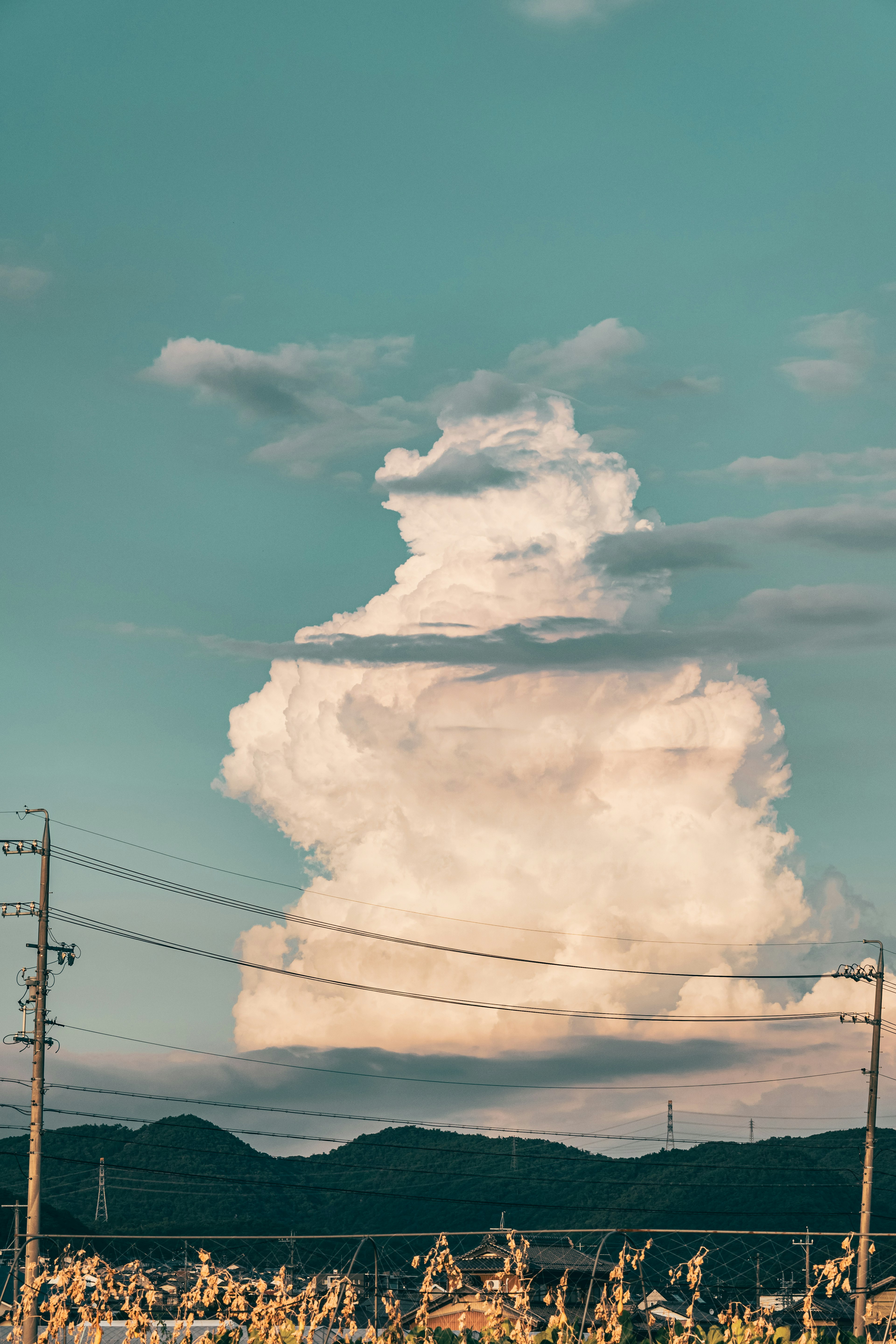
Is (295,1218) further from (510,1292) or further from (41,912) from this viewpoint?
(510,1292)

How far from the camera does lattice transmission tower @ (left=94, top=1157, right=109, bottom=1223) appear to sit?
97.8 metres

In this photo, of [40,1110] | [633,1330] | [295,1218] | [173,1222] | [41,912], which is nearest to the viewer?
[633,1330]

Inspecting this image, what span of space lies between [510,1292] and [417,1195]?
190 m

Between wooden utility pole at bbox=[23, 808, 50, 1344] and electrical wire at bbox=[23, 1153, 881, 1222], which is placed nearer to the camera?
wooden utility pole at bbox=[23, 808, 50, 1344]

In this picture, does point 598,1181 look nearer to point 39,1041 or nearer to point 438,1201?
point 438,1201

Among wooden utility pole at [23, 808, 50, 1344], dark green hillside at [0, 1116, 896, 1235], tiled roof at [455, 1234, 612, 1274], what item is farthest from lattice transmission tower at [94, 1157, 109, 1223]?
wooden utility pole at [23, 808, 50, 1344]

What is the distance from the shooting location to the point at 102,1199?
12788 cm

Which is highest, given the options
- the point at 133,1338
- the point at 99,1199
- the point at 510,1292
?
the point at 510,1292

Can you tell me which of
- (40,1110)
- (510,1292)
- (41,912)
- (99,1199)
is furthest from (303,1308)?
→ (99,1199)

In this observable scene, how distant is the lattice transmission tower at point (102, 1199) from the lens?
97800 millimetres

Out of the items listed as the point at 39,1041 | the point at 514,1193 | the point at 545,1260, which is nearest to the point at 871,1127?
the point at 39,1041

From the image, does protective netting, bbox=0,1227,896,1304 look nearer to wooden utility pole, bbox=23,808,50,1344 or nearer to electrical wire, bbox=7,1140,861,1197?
wooden utility pole, bbox=23,808,50,1344

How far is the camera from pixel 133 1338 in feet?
38.6

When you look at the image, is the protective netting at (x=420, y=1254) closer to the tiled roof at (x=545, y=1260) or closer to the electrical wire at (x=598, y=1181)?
the tiled roof at (x=545, y=1260)
